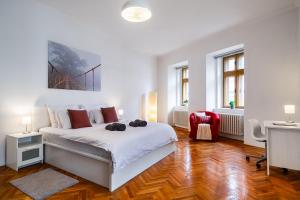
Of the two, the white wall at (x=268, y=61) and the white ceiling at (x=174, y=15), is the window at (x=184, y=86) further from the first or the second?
the white wall at (x=268, y=61)

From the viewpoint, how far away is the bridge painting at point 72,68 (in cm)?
351

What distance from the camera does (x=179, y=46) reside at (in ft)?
19.2

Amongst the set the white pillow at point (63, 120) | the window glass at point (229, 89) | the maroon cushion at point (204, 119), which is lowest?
the maroon cushion at point (204, 119)

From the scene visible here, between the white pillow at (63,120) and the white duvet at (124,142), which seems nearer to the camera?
the white duvet at (124,142)

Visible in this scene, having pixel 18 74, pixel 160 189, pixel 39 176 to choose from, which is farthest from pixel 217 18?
pixel 39 176

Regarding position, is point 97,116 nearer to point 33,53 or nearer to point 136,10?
point 33,53

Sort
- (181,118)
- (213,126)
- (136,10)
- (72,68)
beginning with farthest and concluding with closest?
(181,118) < (213,126) < (72,68) < (136,10)

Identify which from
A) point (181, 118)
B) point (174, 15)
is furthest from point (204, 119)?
point (174, 15)

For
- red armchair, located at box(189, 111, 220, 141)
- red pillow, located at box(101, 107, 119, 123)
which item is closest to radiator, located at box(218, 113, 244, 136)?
red armchair, located at box(189, 111, 220, 141)

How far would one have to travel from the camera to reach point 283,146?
8.07ft

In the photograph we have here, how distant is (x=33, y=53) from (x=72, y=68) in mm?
801

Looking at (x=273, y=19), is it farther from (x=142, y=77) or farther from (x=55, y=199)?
(x=55, y=199)

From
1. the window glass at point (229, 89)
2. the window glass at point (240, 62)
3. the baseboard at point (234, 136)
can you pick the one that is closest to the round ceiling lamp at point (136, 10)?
the window glass at point (240, 62)

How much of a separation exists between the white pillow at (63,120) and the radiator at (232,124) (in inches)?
159
